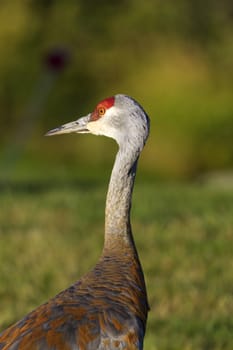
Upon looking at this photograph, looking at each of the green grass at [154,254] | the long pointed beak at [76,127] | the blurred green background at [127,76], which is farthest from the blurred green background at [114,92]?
the long pointed beak at [76,127]

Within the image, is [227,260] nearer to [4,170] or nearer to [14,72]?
[4,170]

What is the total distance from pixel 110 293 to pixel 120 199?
645mm

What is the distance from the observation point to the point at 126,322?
4855mm

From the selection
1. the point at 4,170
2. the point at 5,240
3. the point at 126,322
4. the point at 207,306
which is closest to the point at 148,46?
the point at 4,170

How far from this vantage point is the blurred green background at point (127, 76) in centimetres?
2742

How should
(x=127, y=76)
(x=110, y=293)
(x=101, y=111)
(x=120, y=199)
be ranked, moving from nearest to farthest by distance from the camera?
(x=110, y=293), (x=120, y=199), (x=101, y=111), (x=127, y=76)

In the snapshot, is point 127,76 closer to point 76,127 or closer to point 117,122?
point 76,127

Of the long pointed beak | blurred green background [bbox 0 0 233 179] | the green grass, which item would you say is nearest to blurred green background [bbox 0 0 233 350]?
blurred green background [bbox 0 0 233 179]

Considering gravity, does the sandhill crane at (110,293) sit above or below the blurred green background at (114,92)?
below

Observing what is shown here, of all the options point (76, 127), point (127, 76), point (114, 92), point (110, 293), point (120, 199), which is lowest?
point (110, 293)

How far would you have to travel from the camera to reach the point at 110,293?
501 cm

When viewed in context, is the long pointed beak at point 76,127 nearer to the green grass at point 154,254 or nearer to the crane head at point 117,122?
the crane head at point 117,122

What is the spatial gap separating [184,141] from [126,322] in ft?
75.5

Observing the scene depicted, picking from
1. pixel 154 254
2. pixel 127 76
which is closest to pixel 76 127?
pixel 154 254
